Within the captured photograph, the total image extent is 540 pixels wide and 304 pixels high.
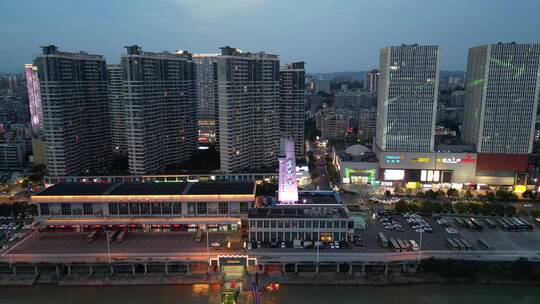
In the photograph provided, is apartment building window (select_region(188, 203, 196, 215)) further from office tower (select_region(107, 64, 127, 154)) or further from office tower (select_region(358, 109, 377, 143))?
office tower (select_region(358, 109, 377, 143))

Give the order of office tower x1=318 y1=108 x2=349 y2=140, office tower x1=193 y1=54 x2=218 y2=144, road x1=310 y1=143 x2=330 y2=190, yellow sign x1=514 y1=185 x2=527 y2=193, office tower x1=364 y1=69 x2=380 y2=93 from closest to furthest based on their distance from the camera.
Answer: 1. yellow sign x1=514 y1=185 x2=527 y2=193
2. road x1=310 y1=143 x2=330 y2=190
3. office tower x1=193 y1=54 x2=218 y2=144
4. office tower x1=318 y1=108 x2=349 y2=140
5. office tower x1=364 y1=69 x2=380 y2=93

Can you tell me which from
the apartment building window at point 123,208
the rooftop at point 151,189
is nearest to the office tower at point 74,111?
the rooftop at point 151,189

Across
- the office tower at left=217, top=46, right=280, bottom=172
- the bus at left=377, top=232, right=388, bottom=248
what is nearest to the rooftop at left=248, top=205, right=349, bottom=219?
the bus at left=377, top=232, right=388, bottom=248

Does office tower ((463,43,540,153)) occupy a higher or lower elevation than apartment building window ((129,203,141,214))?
higher

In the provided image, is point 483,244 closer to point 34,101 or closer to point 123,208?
point 123,208

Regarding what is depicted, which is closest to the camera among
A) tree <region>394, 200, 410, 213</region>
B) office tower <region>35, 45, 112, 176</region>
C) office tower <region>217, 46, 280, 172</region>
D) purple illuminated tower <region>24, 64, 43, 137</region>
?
tree <region>394, 200, 410, 213</region>

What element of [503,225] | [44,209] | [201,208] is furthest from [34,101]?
[503,225]
